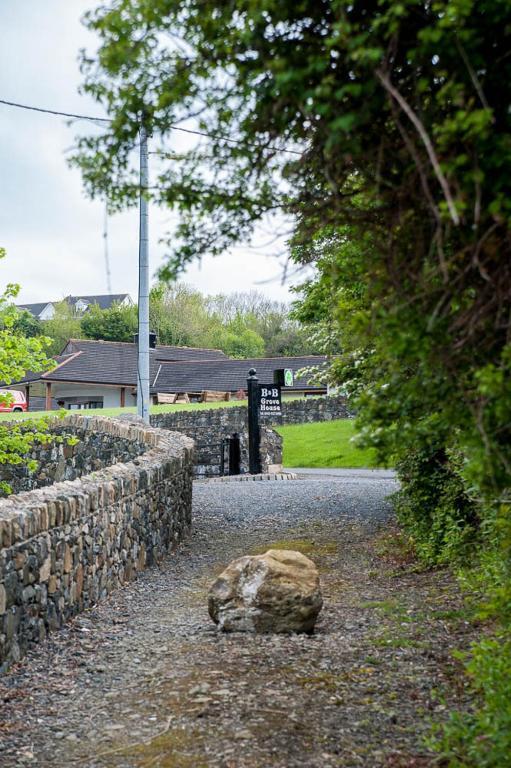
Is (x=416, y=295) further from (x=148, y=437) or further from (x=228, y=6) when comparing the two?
(x=148, y=437)

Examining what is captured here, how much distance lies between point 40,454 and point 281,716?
14970 mm

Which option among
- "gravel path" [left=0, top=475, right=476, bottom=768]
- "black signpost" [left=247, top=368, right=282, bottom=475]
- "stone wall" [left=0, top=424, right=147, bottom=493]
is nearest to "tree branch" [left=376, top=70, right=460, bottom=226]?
"gravel path" [left=0, top=475, right=476, bottom=768]

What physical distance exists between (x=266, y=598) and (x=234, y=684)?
1302 mm

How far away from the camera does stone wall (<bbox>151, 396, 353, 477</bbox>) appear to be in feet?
88.0

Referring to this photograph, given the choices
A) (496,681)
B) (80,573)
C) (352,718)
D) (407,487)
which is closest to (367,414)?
(496,681)

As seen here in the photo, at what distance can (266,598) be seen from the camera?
671 centimetres

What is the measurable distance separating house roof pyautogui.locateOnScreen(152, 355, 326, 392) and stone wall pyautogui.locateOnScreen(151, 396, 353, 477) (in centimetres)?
1340

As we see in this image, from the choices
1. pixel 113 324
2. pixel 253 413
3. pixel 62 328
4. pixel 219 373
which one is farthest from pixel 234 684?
pixel 62 328

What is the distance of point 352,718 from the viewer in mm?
4875

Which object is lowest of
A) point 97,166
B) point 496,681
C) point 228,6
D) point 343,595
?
point 343,595

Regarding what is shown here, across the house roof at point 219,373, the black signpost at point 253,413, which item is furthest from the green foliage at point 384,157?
the house roof at point 219,373

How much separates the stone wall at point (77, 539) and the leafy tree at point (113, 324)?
2353 inches

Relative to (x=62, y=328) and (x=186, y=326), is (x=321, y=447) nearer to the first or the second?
(x=186, y=326)

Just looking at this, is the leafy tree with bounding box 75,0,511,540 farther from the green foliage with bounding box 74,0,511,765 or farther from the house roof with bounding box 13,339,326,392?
the house roof with bounding box 13,339,326,392
